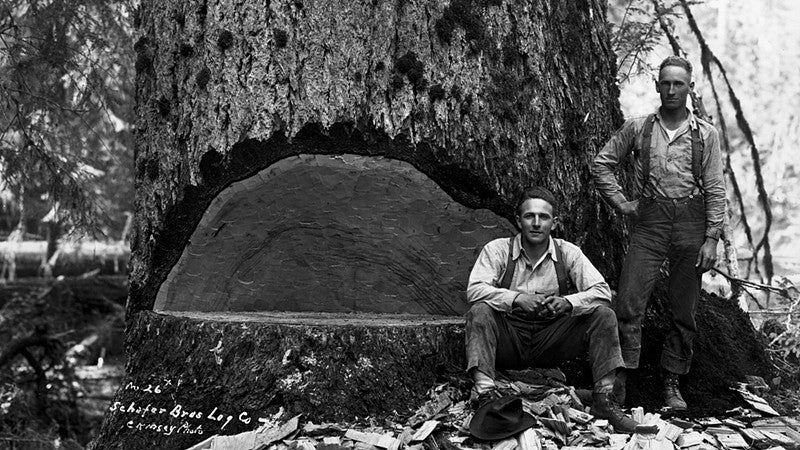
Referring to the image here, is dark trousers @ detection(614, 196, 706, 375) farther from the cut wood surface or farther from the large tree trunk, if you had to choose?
the cut wood surface

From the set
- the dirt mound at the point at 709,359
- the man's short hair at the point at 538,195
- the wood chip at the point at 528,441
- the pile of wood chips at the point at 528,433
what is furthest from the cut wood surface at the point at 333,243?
the wood chip at the point at 528,441

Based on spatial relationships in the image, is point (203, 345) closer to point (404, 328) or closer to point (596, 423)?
point (404, 328)

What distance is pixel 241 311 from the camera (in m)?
5.19

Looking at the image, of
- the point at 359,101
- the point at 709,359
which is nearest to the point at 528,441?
the point at 709,359

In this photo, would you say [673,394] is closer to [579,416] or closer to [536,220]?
[579,416]

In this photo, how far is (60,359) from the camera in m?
9.23

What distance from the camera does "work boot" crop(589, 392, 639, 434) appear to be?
4.14m

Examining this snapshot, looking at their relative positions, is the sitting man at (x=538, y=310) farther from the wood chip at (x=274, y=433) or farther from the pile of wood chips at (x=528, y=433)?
the wood chip at (x=274, y=433)

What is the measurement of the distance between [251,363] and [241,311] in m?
0.93

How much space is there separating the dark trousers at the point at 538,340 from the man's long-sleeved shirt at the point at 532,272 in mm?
90

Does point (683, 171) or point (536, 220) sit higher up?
point (683, 171)

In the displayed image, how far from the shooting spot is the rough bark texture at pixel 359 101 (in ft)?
15.1

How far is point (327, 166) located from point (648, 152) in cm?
163

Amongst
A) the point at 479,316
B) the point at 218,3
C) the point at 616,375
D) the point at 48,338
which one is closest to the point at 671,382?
the point at 616,375
